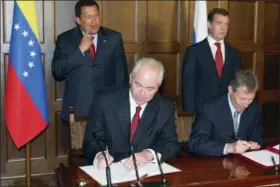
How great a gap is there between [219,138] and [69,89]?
156 cm

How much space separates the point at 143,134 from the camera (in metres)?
2.54

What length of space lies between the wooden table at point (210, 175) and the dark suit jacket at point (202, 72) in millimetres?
1688

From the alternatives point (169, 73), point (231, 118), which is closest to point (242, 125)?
point (231, 118)

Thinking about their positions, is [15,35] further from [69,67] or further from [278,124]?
[278,124]

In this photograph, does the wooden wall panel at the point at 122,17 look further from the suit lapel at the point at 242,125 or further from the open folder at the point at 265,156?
the open folder at the point at 265,156

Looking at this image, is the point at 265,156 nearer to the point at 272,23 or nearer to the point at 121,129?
the point at 121,129

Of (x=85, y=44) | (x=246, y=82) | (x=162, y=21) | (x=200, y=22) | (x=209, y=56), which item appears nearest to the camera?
(x=246, y=82)

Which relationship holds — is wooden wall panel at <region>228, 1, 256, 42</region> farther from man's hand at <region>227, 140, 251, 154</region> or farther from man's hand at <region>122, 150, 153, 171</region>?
Answer: man's hand at <region>122, 150, 153, 171</region>

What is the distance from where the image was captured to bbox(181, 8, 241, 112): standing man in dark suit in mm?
4004

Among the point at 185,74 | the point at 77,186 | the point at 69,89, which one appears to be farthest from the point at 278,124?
the point at 77,186

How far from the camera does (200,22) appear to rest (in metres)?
4.59

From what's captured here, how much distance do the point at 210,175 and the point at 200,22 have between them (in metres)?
2.70

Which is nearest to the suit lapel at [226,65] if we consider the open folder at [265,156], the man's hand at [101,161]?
the open folder at [265,156]

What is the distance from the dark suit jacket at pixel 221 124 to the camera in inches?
109
